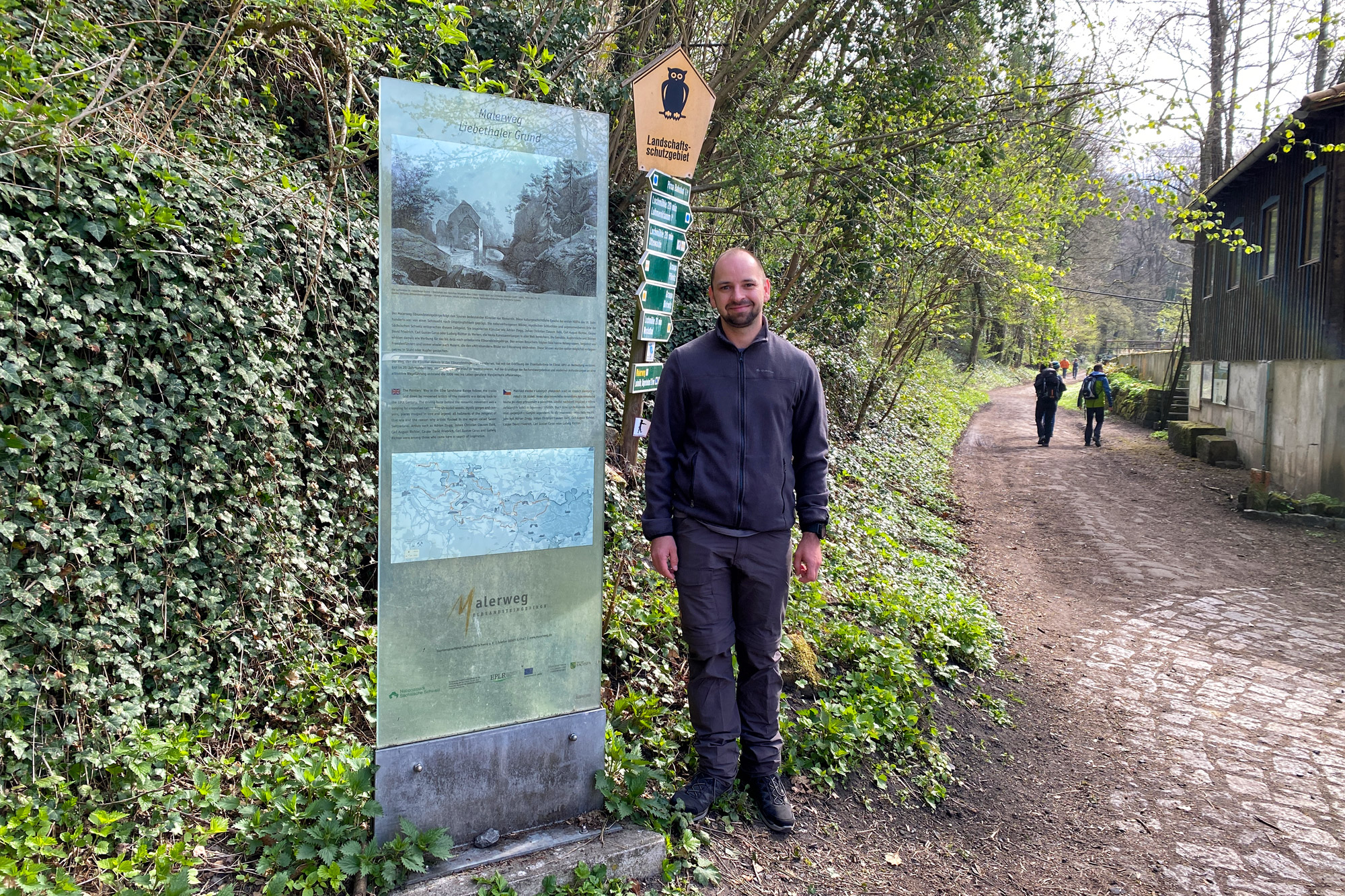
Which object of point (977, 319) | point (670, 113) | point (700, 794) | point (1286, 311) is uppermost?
point (977, 319)

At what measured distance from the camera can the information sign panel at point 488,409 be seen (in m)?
2.69

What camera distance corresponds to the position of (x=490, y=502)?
2904 millimetres

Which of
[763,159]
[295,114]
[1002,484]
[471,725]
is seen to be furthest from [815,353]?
[471,725]

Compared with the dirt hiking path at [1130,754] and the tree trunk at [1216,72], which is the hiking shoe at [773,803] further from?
the tree trunk at [1216,72]

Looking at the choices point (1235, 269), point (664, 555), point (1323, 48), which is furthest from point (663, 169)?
point (1235, 269)

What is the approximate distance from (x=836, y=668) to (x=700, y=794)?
176 cm

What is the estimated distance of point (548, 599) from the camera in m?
3.05

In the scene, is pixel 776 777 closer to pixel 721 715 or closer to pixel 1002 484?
pixel 721 715

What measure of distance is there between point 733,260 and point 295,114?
4532mm

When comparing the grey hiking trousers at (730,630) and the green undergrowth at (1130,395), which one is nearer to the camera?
the grey hiking trousers at (730,630)

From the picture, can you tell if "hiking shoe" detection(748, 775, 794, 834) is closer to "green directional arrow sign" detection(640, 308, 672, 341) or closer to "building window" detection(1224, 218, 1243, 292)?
"green directional arrow sign" detection(640, 308, 672, 341)

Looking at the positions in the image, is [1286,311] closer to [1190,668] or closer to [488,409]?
[1190,668]

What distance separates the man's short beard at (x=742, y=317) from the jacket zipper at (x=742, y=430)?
18 cm

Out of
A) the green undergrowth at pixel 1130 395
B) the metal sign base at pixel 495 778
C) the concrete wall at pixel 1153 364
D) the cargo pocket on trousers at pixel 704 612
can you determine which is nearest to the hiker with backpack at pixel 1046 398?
the green undergrowth at pixel 1130 395
